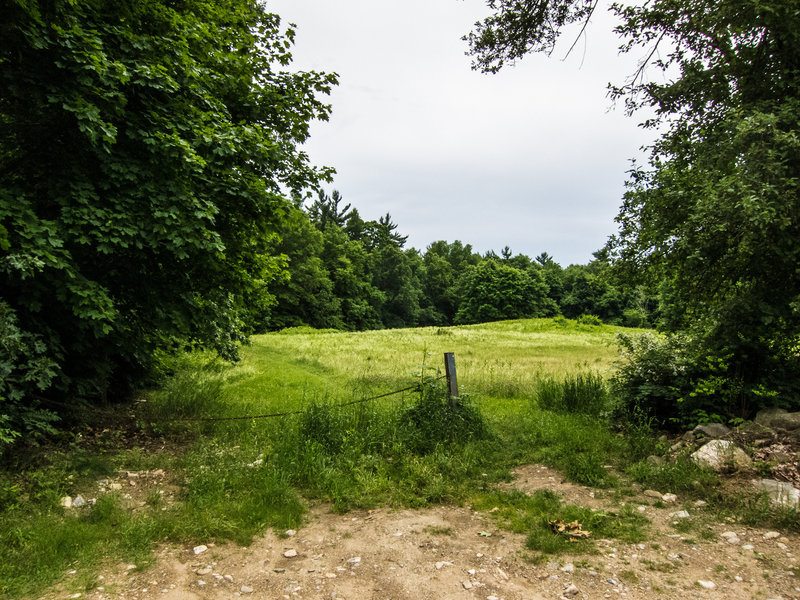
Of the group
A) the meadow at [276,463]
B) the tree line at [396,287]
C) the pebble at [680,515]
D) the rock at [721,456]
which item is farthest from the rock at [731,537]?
the tree line at [396,287]

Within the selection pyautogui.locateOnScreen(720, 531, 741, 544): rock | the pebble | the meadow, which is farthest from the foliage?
pyautogui.locateOnScreen(720, 531, 741, 544): rock

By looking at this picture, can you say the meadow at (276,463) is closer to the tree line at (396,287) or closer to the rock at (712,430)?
the rock at (712,430)

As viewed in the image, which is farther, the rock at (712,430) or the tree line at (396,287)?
the tree line at (396,287)

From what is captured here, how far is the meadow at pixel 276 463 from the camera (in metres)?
4.81

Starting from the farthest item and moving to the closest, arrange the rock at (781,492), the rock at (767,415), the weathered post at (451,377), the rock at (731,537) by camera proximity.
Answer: the weathered post at (451,377)
the rock at (767,415)
the rock at (781,492)
the rock at (731,537)

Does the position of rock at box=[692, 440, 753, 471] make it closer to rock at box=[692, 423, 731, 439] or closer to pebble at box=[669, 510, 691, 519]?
rock at box=[692, 423, 731, 439]

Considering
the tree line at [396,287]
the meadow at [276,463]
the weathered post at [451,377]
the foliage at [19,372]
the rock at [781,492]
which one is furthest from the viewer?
the tree line at [396,287]

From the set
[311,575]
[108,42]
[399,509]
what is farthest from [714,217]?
[108,42]

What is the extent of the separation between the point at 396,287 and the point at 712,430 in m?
76.3

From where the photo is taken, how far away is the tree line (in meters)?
62.2

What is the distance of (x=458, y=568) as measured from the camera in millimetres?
4477

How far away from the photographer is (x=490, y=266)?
83125 millimetres

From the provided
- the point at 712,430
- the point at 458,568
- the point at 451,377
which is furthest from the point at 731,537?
the point at 451,377

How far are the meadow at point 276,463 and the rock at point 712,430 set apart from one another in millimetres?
724
